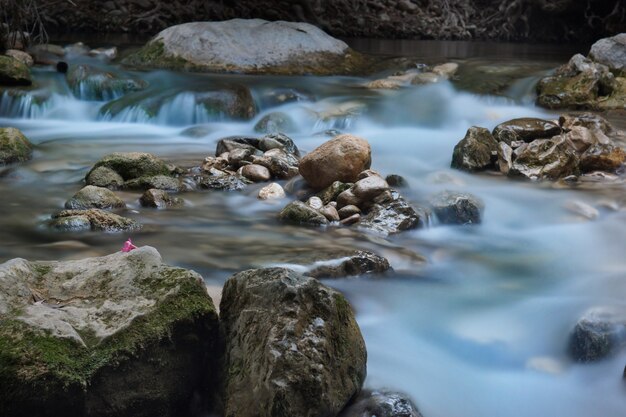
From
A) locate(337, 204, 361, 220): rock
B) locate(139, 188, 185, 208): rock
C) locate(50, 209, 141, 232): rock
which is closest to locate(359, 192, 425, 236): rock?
locate(337, 204, 361, 220): rock

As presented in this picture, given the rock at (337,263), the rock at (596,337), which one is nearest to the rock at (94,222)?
the rock at (337,263)

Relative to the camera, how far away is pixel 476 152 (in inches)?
252

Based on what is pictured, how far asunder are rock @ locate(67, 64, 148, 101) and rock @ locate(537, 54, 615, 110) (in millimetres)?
4946

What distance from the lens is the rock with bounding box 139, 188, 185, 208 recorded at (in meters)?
5.15

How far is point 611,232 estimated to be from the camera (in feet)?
16.1

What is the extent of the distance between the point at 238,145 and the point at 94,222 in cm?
232

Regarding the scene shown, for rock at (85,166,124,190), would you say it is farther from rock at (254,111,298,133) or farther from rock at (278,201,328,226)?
rock at (254,111,298,133)

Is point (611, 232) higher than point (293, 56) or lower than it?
lower

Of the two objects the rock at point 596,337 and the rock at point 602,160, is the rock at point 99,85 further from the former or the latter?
the rock at point 596,337

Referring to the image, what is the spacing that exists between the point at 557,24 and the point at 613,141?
10030 millimetres

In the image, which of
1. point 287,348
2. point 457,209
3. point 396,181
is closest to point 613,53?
point 396,181

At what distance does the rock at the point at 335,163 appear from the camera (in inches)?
215

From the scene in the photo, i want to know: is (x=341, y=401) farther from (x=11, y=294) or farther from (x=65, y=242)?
(x=65, y=242)

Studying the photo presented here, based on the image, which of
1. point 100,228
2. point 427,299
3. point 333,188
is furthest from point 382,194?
point 100,228
